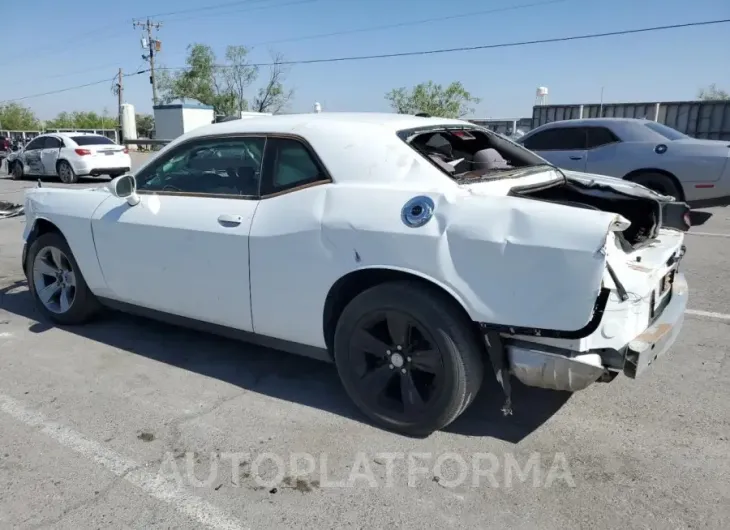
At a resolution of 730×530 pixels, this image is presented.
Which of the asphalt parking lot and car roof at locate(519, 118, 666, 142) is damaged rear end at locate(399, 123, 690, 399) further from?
car roof at locate(519, 118, 666, 142)

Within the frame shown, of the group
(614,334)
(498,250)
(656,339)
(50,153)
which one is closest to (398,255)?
(498,250)

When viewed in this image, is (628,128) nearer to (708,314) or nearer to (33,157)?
(708,314)

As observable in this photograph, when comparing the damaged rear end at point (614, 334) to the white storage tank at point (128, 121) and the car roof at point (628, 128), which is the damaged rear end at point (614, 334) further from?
the white storage tank at point (128, 121)

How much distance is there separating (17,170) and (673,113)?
21033mm

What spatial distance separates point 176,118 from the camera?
100ft

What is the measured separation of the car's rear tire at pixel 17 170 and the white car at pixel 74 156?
→ 2.51 feet

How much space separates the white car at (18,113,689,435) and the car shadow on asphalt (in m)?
0.33

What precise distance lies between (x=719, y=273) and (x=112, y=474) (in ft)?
20.0

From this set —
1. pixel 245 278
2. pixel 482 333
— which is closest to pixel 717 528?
pixel 482 333

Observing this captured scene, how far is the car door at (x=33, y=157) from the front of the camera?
18781 mm

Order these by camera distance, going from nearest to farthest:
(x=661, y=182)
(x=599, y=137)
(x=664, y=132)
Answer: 1. (x=661, y=182)
2. (x=664, y=132)
3. (x=599, y=137)

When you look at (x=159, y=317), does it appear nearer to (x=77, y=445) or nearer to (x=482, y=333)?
(x=77, y=445)

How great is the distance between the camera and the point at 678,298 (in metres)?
3.35

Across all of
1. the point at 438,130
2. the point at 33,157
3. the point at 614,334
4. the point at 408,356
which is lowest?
the point at 33,157
